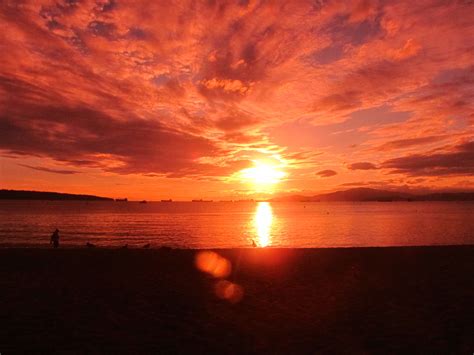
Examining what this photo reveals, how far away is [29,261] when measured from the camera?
19672mm

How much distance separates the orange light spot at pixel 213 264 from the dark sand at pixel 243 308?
605mm

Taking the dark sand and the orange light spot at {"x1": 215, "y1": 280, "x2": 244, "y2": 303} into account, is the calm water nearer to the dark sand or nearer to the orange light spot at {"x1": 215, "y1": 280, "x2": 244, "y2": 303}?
the dark sand

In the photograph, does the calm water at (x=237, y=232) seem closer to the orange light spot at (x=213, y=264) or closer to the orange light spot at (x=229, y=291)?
the orange light spot at (x=213, y=264)

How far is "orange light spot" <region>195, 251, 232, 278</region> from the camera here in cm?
1724

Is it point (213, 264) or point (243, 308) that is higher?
point (213, 264)

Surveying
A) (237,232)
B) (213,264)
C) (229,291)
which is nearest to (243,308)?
(229,291)

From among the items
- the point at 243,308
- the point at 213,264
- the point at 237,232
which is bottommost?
the point at 243,308

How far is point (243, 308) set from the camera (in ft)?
37.0

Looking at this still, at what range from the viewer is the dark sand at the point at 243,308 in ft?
27.2

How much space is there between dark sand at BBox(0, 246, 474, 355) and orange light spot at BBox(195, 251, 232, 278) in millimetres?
605

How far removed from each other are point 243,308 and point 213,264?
848cm

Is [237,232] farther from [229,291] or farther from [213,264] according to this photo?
[229,291]

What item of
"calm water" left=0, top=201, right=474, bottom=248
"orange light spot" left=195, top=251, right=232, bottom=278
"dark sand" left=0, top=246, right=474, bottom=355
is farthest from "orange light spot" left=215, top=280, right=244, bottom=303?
"calm water" left=0, top=201, right=474, bottom=248

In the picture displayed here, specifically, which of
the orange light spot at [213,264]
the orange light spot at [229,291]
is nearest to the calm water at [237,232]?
the orange light spot at [213,264]
